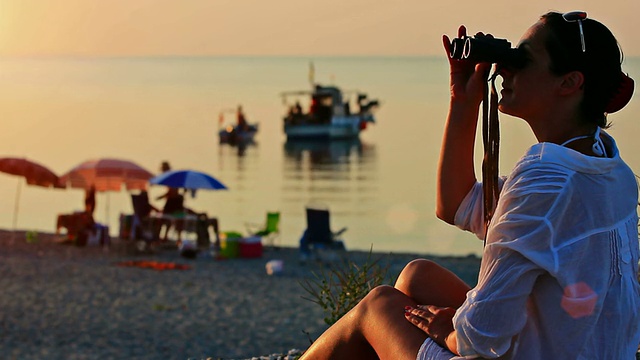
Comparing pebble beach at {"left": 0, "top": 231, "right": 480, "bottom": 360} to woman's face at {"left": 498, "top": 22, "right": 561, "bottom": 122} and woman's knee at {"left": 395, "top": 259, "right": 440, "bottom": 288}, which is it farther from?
woman's face at {"left": 498, "top": 22, "right": 561, "bottom": 122}

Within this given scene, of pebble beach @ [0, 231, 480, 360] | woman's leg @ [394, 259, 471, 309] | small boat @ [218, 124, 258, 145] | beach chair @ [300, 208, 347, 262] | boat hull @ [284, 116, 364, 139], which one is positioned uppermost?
boat hull @ [284, 116, 364, 139]

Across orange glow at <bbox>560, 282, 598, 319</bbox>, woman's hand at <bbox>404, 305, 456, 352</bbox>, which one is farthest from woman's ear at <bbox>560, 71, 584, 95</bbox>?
woman's hand at <bbox>404, 305, 456, 352</bbox>

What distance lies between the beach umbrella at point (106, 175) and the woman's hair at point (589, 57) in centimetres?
1215

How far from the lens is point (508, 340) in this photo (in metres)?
2.63

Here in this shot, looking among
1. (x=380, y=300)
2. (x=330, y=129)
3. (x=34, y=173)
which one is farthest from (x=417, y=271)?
(x=330, y=129)

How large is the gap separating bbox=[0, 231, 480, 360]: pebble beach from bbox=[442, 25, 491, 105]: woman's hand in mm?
3890

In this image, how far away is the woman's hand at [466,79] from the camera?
9.93 feet

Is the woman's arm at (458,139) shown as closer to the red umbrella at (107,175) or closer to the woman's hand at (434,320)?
the woman's hand at (434,320)

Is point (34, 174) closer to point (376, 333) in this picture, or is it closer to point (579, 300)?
point (376, 333)

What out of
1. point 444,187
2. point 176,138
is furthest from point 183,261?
point 176,138

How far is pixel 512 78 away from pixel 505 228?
0.43 meters

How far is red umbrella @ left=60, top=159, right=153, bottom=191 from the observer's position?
14656 millimetres

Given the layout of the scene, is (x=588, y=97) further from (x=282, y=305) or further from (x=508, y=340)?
(x=282, y=305)

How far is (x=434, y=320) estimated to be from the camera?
2.92 meters
